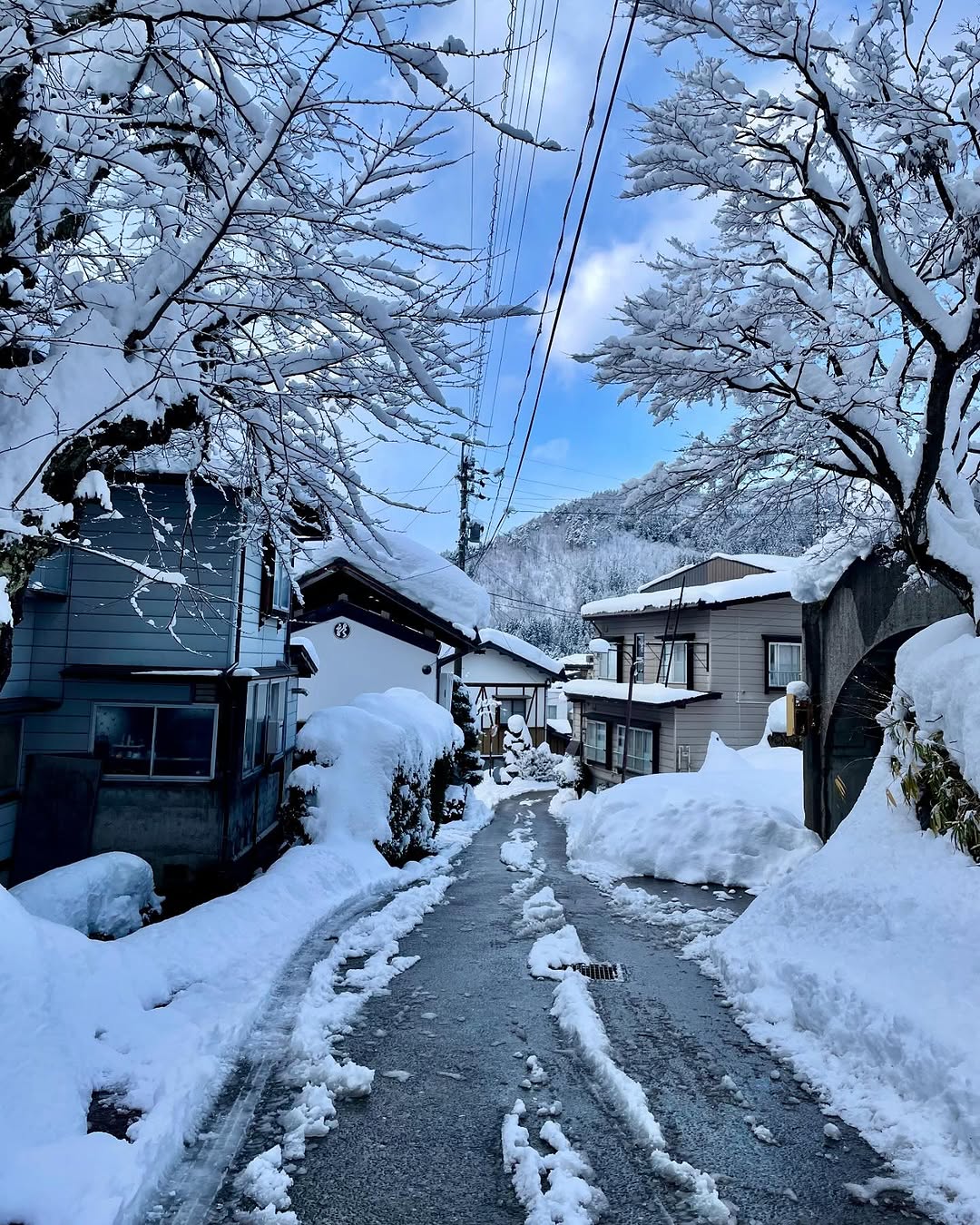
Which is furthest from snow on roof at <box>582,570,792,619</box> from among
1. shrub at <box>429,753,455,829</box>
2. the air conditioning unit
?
the air conditioning unit

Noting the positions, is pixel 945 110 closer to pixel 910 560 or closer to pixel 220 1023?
pixel 910 560

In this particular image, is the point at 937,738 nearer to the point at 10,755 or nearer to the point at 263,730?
the point at 263,730

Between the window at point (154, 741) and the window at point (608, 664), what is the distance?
2171 centimetres

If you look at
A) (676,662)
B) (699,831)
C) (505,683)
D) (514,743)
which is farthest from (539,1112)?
(505,683)

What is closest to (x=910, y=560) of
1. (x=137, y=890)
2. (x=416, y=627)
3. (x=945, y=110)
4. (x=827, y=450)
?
(x=827, y=450)

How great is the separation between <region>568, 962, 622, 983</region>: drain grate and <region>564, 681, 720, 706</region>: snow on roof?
1770 cm

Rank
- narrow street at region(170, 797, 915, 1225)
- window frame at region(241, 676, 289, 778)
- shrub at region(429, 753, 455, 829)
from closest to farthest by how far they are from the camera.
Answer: narrow street at region(170, 797, 915, 1225) < window frame at region(241, 676, 289, 778) < shrub at region(429, 753, 455, 829)

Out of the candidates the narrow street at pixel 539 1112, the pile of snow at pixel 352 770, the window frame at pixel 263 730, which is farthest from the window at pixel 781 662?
the narrow street at pixel 539 1112

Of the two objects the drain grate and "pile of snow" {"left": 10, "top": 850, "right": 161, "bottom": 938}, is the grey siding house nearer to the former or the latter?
the drain grate

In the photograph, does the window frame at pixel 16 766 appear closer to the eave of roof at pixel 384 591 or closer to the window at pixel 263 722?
the window at pixel 263 722

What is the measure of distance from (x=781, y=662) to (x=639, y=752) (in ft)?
19.9

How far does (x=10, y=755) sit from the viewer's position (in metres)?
10.3

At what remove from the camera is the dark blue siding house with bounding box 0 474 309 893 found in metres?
10.6

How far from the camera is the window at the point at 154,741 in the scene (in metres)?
11.1
